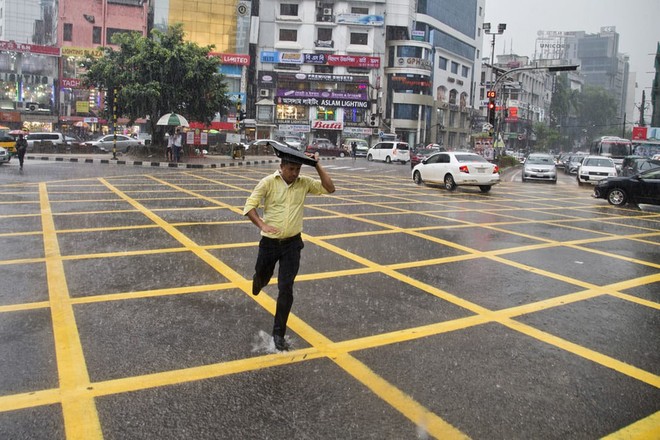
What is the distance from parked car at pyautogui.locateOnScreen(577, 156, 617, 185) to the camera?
81.5 feet

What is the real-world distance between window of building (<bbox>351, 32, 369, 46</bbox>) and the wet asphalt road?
57478mm

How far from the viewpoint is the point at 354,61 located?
202ft

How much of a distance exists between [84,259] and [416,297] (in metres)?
4.12

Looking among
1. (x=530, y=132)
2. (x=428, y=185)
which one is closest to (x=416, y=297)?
(x=428, y=185)

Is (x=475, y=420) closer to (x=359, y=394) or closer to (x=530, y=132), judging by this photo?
(x=359, y=394)

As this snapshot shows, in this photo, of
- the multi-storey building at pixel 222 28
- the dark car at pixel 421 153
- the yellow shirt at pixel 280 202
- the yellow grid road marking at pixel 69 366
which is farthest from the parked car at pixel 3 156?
the multi-storey building at pixel 222 28

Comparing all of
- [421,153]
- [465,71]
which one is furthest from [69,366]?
[465,71]

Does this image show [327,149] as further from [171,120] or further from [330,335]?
[330,335]

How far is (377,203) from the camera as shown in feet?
47.4

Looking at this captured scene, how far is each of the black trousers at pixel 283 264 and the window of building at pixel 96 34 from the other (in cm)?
6270

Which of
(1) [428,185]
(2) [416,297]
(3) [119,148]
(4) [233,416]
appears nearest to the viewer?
(4) [233,416]

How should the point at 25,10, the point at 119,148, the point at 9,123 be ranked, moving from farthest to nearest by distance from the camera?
the point at 25,10
the point at 9,123
the point at 119,148

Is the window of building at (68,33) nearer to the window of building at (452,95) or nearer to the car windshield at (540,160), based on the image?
the window of building at (452,95)

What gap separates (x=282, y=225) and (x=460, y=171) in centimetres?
1502
